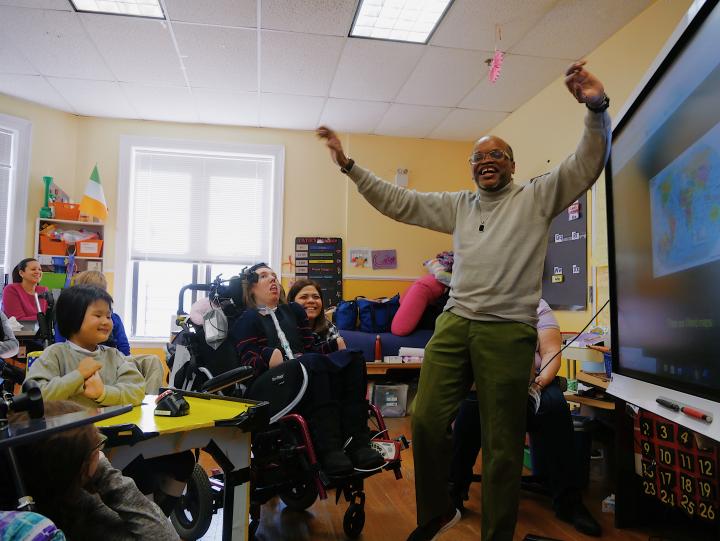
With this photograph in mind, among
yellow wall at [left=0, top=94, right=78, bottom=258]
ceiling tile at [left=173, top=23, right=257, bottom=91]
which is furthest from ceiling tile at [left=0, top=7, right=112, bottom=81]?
yellow wall at [left=0, top=94, right=78, bottom=258]

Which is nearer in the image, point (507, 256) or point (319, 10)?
point (507, 256)

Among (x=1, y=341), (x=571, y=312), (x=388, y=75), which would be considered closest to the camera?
(x=1, y=341)

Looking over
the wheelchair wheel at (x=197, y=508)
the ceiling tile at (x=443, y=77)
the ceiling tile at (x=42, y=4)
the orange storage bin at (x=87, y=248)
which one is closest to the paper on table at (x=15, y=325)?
the orange storage bin at (x=87, y=248)

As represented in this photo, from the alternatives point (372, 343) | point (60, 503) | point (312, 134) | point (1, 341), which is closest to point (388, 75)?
point (312, 134)

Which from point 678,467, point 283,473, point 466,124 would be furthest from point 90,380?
point 466,124

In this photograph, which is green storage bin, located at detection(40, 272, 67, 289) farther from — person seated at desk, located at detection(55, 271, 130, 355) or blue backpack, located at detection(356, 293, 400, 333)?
blue backpack, located at detection(356, 293, 400, 333)

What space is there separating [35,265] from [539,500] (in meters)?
4.27

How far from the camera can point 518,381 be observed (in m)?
1.61

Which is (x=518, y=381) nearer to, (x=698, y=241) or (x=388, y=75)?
(x=698, y=241)

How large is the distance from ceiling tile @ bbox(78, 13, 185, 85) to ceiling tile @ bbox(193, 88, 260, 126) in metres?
0.33

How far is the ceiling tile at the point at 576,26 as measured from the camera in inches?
130

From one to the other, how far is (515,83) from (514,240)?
324 cm

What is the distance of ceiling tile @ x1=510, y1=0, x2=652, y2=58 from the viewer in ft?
10.9

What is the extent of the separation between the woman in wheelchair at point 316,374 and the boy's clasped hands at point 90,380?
651 millimetres
